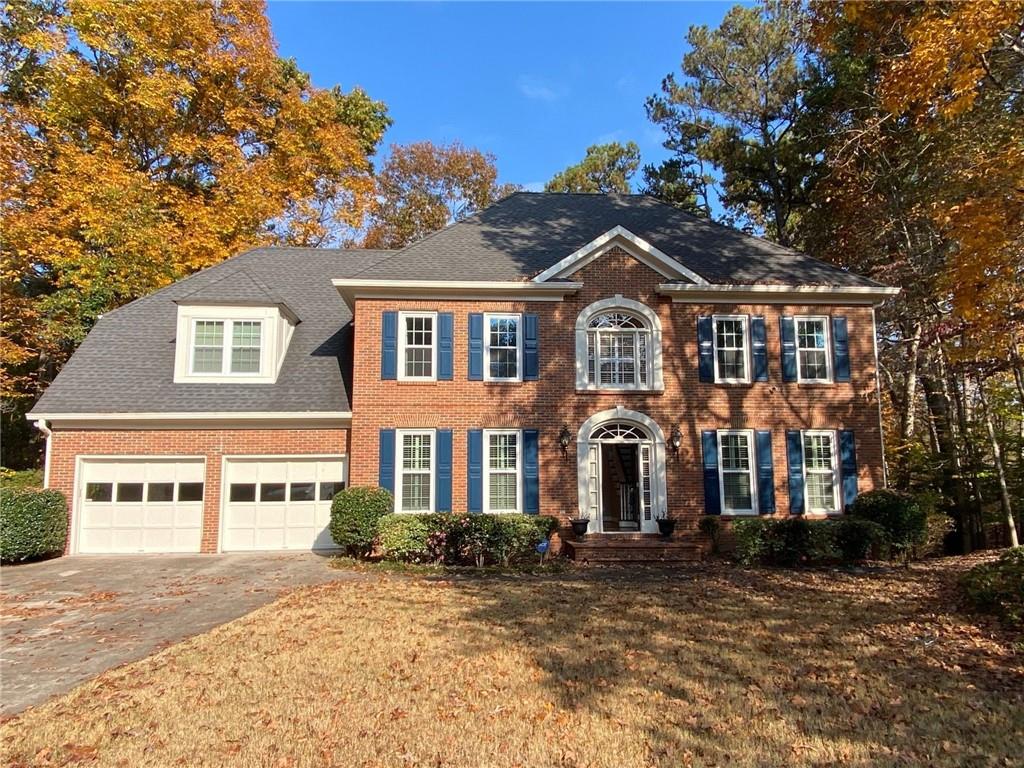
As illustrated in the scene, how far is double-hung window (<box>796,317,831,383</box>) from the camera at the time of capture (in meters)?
15.1

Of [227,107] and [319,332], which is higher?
[227,107]

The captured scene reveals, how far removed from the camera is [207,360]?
15008mm

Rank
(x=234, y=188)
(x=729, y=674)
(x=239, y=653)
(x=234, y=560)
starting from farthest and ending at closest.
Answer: (x=234, y=188) → (x=234, y=560) → (x=239, y=653) → (x=729, y=674)

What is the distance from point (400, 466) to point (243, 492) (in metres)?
3.80

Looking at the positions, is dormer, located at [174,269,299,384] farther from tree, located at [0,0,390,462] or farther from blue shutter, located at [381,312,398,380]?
tree, located at [0,0,390,462]

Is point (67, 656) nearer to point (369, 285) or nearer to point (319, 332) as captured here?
point (369, 285)

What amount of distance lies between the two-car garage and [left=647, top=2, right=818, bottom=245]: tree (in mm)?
19755

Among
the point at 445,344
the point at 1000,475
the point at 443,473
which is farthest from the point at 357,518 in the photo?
the point at 1000,475

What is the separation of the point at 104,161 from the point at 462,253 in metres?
14.8

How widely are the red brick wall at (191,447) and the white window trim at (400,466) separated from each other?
1.58 m

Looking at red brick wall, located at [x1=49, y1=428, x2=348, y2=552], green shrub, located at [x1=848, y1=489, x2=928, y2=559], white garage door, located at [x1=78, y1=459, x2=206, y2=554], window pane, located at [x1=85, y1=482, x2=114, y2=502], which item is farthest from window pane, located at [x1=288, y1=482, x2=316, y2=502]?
green shrub, located at [x1=848, y1=489, x2=928, y2=559]

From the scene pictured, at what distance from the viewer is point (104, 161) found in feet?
70.7

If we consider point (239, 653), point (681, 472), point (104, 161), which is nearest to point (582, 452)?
point (681, 472)

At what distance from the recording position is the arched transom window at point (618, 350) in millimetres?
14758
